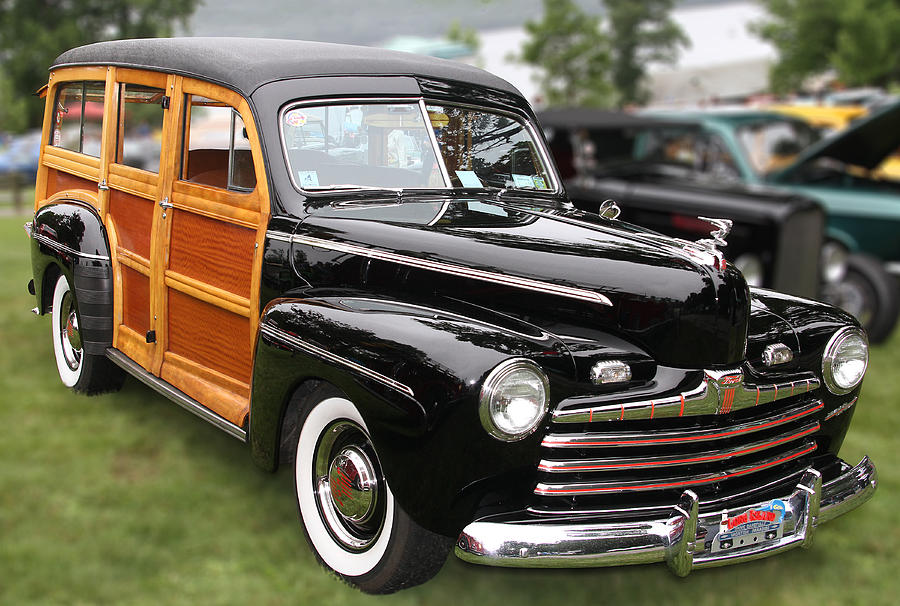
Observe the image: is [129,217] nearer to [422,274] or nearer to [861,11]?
[422,274]

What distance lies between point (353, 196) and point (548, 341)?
118 centimetres

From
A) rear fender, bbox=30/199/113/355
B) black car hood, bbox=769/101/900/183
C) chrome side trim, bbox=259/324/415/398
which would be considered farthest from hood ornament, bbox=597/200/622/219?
black car hood, bbox=769/101/900/183

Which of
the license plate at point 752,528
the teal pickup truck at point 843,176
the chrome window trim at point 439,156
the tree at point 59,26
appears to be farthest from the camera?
the tree at point 59,26

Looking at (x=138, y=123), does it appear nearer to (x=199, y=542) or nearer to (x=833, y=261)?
(x=199, y=542)

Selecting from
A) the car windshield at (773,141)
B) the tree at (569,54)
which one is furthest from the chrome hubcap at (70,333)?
the tree at (569,54)

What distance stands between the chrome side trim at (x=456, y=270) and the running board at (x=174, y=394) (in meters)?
0.79

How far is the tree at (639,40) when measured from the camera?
36.8m

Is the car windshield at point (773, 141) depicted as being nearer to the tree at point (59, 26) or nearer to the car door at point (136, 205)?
the tree at point (59, 26)

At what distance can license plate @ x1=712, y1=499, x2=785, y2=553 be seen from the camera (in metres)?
2.70

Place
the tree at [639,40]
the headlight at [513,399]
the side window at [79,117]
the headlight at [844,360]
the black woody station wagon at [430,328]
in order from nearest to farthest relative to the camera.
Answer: the headlight at [513,399] → the black woody station wagon at [430,328] → the headlight at [844,360] → the side window at [79,117] → the tree at [639,40]

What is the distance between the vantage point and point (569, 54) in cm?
2236

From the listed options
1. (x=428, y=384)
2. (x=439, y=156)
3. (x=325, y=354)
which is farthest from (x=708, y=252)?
(x=325, y=354)

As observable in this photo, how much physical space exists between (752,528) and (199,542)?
1.89 metres

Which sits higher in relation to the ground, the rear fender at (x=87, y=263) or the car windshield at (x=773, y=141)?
the car windshield at (x=773, y=141)
